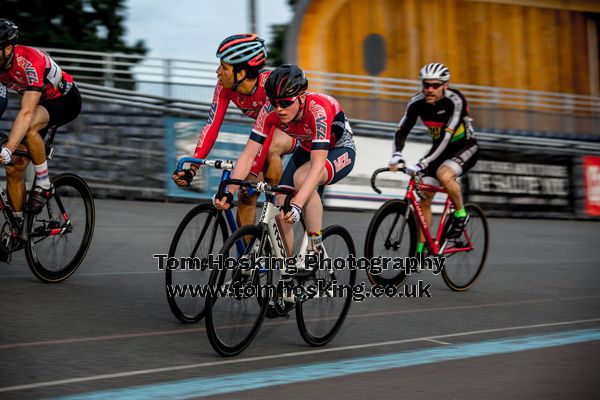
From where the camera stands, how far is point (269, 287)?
565 cm

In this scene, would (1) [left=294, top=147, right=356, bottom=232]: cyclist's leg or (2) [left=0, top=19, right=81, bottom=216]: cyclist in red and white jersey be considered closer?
A: (1) [left=294, top=147, right=356, bottom=232]: cyclist's leg

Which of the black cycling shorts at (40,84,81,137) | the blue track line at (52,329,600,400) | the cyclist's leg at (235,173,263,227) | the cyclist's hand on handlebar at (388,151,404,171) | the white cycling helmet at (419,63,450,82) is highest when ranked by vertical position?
the white cycling helmet at (419,63,450,82)

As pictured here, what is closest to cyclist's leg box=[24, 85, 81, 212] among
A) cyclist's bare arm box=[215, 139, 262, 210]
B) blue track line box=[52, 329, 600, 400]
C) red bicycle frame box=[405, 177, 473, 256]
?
cyclist's bare arm box=[215, 139, 262, 210]

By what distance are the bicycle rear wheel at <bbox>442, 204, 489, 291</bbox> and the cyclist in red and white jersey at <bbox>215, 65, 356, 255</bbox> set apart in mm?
2753

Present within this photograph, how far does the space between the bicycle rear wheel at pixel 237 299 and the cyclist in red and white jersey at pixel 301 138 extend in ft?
0.89

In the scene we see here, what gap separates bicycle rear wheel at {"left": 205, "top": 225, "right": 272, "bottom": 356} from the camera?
17.5 feet

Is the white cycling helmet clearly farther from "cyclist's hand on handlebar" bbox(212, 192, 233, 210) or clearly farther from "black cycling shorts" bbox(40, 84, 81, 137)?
"cyclist's hand on handlebar" bbox(212, 192, 233, 210)

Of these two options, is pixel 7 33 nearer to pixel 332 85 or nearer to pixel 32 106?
pixel 32 106

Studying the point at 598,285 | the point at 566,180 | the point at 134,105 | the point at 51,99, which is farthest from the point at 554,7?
the point at 51,99

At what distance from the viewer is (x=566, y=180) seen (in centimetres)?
1880

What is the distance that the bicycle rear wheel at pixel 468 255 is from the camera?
8.98m

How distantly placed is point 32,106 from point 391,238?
3292 millimetres

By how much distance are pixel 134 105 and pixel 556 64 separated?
784 inches

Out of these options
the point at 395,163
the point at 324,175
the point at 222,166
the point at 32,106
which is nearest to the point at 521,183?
the point at 395,163
